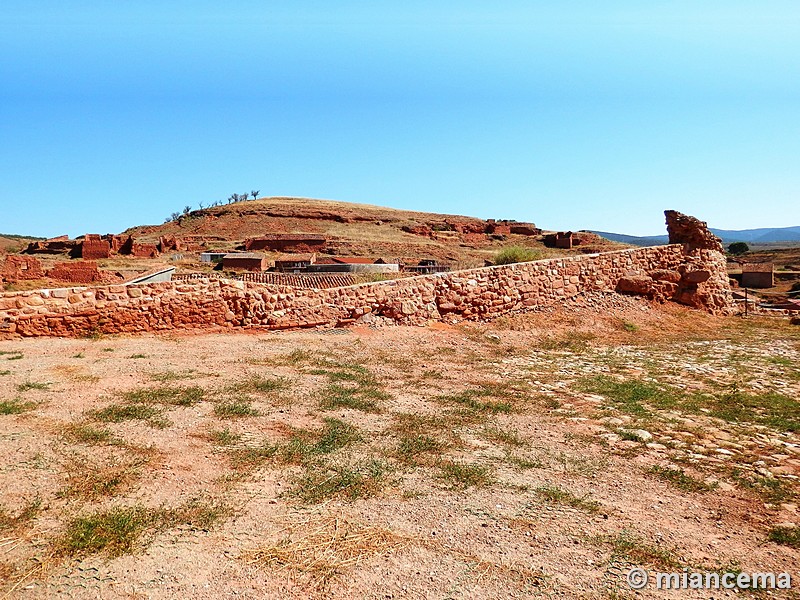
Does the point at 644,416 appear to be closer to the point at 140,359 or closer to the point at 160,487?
the point at 160,487

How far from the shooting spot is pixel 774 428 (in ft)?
15.5

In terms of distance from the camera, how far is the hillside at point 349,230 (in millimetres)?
44625

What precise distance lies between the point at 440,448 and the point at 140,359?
4398mm

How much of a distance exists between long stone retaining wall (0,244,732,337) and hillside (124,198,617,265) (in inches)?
1136

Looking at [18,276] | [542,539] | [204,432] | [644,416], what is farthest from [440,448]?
[18,276]

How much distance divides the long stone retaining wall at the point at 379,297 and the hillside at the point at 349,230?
2884 centimetres

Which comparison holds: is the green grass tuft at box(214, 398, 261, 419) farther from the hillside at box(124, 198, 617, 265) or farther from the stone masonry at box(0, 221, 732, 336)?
the hillside at box(124, 198, 617, 265)

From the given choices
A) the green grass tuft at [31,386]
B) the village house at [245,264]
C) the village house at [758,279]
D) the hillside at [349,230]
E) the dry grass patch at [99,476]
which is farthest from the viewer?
the hillside at [349,230]

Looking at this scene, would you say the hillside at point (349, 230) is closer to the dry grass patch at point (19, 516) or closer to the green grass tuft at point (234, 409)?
the green grass tuft at point (234, 409)

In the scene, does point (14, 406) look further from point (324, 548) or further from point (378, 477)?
point (324, 548)

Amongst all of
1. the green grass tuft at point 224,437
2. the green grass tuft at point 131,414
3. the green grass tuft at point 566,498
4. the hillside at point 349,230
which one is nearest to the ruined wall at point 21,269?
the green grass tuft at point 131,414

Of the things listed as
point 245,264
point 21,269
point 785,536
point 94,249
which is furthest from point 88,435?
point 94,249

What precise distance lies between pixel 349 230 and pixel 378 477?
175ft

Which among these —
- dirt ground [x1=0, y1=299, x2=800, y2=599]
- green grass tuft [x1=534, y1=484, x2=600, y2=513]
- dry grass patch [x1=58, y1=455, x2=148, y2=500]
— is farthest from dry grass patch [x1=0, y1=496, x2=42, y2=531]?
green grass tuft [x1=534, y1=484, x2=600, y2=513]
